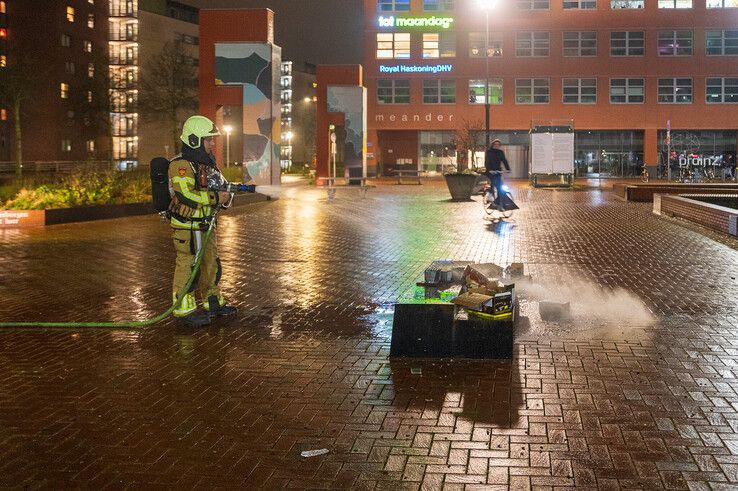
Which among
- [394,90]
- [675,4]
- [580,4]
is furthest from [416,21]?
[675,4]

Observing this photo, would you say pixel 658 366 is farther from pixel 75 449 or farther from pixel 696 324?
pixel 75 449

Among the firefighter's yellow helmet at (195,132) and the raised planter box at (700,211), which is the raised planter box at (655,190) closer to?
the raised planter box at (700,211)

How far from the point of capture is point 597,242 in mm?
16531

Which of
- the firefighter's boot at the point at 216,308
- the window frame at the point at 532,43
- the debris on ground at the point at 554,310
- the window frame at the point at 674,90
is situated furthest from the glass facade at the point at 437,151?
the firefighter's boot at the point at 216,308

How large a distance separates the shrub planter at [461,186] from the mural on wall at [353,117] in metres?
20.1

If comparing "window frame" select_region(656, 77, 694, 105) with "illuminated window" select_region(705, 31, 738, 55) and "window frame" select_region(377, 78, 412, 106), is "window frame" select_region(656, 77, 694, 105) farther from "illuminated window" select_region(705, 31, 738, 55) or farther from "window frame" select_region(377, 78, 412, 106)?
"window frame" select_region(377, 78, 412, 106)

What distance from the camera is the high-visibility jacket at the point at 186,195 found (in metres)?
8.55

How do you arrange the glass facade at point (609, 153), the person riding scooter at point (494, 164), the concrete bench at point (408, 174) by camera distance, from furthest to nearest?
the glass facade at point (609, 153) < the concrete bench at point (408, 174) < the person riding scooter at point (494, 164)

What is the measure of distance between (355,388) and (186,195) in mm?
3161

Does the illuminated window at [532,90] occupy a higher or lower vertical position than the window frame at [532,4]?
lower

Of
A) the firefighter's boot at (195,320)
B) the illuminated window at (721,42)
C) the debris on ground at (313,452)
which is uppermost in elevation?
the illuminated window at (721,42)

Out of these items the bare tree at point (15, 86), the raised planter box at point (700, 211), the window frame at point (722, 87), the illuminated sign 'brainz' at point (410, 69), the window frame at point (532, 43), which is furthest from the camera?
the illuminated sign 'brainz' at point (410, 69)

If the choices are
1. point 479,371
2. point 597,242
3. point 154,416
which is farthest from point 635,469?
point 597,242

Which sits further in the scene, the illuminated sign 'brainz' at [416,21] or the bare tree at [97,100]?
the bare tree at [97,100]
